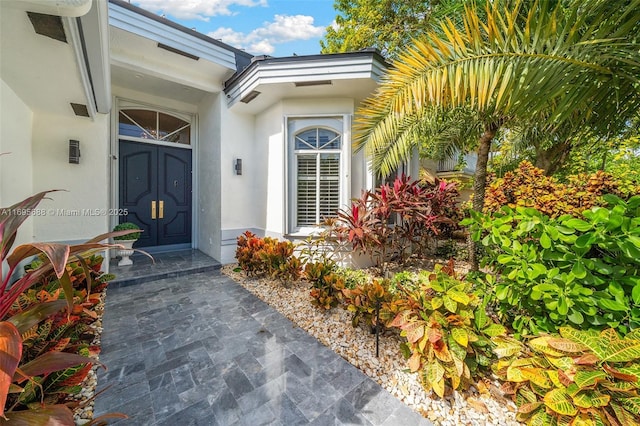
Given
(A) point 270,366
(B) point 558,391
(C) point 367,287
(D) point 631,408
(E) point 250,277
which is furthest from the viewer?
(E) point 250,277

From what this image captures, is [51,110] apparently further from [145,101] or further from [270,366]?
[270,366]

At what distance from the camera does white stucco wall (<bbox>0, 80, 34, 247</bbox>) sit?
3.06 m

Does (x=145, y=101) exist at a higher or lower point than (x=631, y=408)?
higher

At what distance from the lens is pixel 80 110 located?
3.99 meters

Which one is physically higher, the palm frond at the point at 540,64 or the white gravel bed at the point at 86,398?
the palm frond at the point at 540,64

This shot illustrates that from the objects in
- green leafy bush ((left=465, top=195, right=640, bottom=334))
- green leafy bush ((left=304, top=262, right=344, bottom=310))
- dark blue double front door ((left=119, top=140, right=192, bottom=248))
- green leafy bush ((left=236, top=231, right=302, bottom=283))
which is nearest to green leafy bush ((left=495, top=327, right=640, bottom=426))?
green leafy bush ((left=465, top=195, right=640, bottom=334))

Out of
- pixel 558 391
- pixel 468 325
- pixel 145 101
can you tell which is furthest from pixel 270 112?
pixel 558 391

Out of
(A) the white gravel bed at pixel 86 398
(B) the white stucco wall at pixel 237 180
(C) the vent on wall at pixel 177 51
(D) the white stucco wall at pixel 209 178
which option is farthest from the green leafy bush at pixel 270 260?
(C) the vent on wall at pixel 177 51

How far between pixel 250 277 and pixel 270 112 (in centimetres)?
357

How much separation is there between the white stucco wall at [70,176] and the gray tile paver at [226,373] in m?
1.75

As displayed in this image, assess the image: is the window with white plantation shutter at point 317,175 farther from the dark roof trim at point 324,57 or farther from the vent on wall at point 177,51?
the vent on wall at point 177,51

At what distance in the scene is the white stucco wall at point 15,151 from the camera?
3057 mm

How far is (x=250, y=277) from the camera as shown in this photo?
500 cm

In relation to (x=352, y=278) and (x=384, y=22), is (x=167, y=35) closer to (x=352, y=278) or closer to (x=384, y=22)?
(x=352, y=278)
